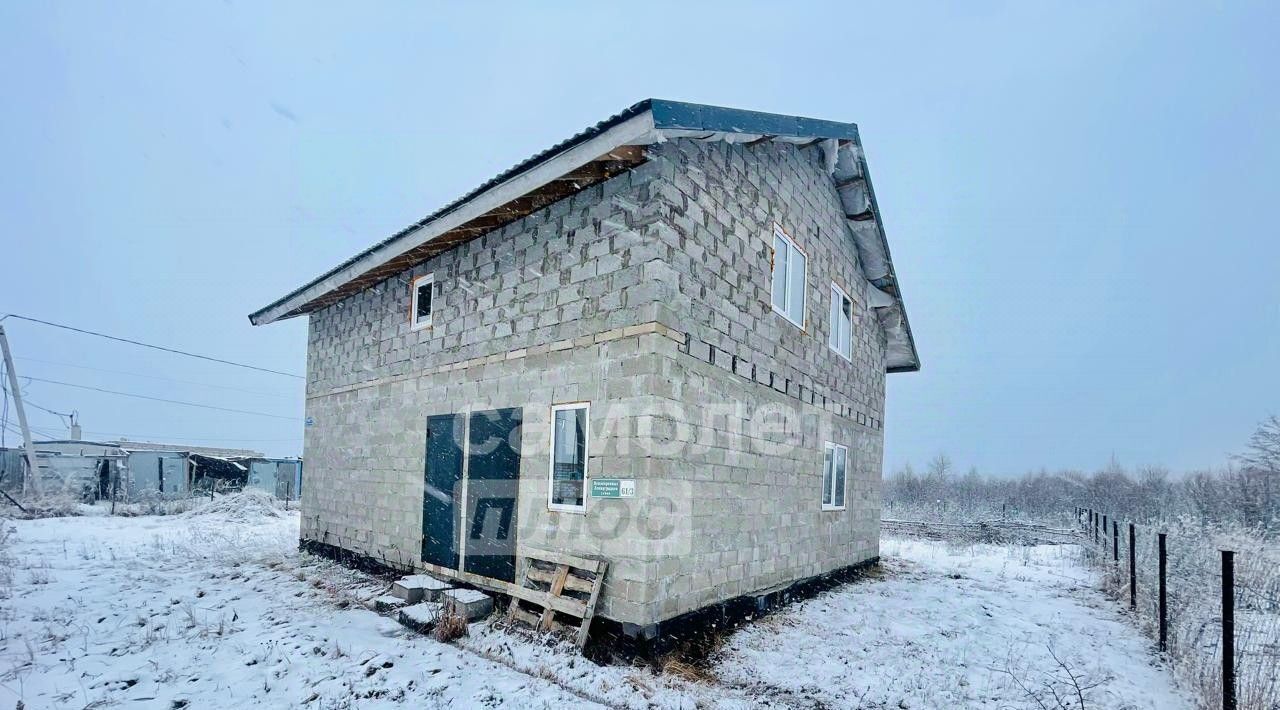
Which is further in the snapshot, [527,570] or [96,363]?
[96,363]

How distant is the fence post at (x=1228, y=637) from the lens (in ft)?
15.9

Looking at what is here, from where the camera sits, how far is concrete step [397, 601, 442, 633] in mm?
7201

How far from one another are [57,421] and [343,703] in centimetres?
7445

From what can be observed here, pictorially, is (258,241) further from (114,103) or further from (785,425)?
(785,425)

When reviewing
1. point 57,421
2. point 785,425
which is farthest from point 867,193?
point 57,421

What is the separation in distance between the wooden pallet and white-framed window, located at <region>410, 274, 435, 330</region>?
14.3ft

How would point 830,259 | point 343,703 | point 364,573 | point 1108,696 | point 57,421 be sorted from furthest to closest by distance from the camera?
point 57,421 < point 830,259 < point 364,573 < point 1108,696 < point 343,703

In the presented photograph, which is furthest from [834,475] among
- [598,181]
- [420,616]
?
[420,616]

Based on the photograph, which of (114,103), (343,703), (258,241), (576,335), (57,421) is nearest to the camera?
(343,703)

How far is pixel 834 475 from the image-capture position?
432 inches

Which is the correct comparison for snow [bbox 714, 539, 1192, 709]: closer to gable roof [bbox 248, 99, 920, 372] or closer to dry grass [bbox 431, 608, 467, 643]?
dry grass [bbox 431, 608, 467, 643]

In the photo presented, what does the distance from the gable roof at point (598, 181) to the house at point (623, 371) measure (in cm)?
4

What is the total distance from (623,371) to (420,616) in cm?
374

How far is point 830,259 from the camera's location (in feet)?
36.4
